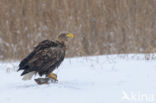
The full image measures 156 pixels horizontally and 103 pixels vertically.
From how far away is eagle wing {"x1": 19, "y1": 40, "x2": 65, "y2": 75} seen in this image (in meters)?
5.14

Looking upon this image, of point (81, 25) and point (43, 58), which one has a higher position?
point (81, 25)

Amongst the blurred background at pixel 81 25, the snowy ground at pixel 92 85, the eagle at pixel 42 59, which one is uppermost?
the blurred background at pixel 81 25

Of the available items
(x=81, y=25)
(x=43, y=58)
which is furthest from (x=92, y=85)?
(x=81, y=25)

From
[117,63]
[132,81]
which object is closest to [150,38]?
[117,63]

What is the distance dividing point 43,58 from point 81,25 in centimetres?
422

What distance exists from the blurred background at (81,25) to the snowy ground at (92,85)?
2221mm

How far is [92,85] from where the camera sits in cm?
517

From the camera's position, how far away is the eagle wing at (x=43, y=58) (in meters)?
5.14

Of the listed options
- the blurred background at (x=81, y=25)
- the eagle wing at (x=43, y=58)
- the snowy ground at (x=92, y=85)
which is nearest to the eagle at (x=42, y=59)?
the eagle wing at (x=43, y=58)

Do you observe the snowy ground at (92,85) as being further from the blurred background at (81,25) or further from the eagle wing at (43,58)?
the blurred background at (81,25)

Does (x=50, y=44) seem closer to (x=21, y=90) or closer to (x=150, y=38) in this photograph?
(x=21, y=90)

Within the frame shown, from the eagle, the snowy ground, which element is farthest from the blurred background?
the eagle

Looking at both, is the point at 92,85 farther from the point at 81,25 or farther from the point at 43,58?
the point at 81,25

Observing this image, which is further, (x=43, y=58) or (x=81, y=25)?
(x=81, y=25)
